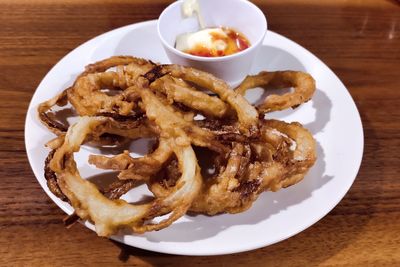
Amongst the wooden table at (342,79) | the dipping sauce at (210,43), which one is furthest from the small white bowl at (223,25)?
the wooden table at (342,79)

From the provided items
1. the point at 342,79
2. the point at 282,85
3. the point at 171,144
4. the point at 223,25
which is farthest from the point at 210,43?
the point at 342,79

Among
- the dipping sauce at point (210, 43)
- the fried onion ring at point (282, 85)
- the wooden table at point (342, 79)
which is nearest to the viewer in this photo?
the wooden table at point (342, 79)

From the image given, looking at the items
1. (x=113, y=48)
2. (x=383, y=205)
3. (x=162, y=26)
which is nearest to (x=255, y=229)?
(x=383, y=205)

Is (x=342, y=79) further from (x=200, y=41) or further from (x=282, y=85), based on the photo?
(x=200, y=41)

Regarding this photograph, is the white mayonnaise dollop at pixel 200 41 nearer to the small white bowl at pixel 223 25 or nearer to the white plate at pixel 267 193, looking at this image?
the small white bowl at pixel 223 25

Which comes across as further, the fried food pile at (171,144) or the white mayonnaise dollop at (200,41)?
the white mayonnaise dollop at (200,41)

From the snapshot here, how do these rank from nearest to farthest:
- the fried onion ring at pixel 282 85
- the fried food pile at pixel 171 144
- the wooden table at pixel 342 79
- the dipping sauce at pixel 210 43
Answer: the fried food pile at pixel 171 144
the wooden table at pixel 342 79
the fried onion ring at pixel 282 85
the dipping sauce at pixel 210 43
